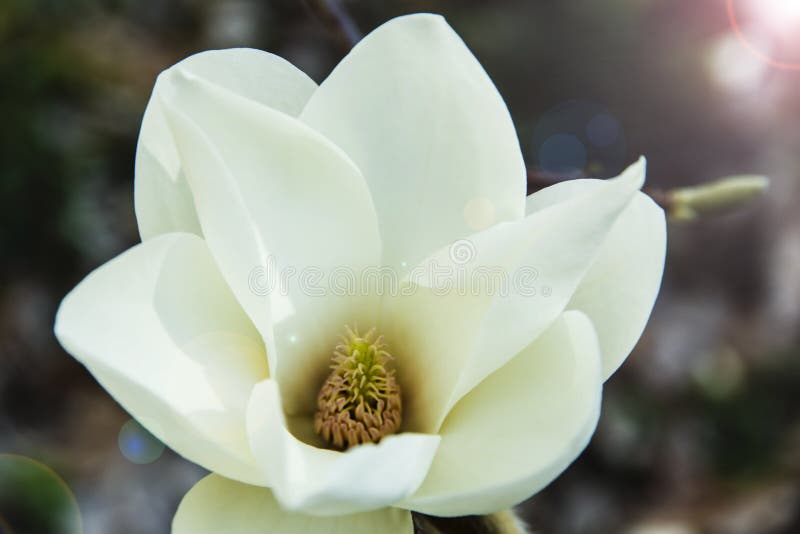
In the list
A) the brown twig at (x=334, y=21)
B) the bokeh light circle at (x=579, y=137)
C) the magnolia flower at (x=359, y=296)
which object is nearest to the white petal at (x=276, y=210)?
the magnolia flower at (x=359, y=296)

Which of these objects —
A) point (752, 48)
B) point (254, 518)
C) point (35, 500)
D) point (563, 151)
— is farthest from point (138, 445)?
point (752, 48)

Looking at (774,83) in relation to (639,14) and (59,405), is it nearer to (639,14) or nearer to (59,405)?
(639,14)

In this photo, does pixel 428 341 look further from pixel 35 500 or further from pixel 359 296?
pixel 35 500

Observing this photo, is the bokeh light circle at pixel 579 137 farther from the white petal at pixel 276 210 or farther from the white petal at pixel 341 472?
the white petal at pixel 341 472

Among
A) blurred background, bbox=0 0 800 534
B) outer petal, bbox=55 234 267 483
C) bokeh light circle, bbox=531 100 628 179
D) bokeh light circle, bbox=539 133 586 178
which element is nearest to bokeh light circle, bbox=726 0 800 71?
blurred background, bbox=0 0 800 534

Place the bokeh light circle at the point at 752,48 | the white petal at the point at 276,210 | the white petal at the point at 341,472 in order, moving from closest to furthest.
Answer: the white petal at the point at 341,472 < the white petal at the point at 276,210 < the bokeh light circle at the point at 752,48

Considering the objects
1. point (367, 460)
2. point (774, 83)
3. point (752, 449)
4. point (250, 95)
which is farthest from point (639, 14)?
point (367, 460)
